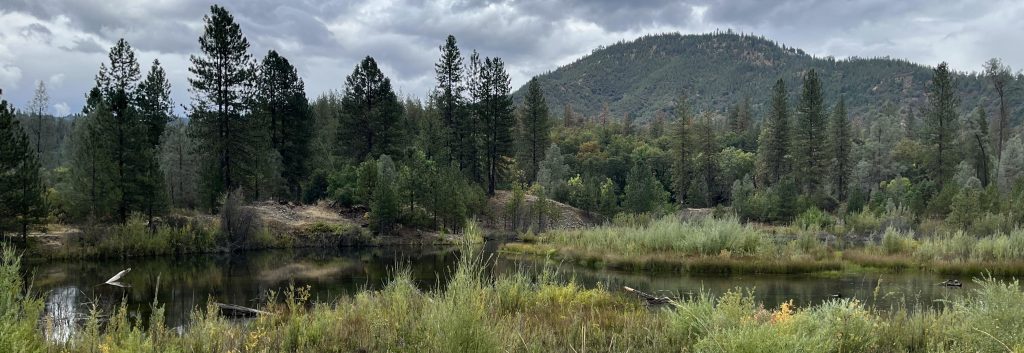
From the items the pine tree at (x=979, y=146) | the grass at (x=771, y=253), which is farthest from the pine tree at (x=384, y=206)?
the pine tree at (x=979, y=146)

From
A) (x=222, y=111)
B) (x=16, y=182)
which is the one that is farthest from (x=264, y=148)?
(x=16, y=182)

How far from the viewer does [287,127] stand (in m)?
46.0

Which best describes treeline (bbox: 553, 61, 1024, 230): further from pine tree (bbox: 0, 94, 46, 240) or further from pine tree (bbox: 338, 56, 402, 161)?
pine tree (bbox: 0, 94, 46, 240)

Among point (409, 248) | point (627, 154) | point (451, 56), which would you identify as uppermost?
point (451, 56)

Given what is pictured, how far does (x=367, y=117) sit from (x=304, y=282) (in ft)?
110

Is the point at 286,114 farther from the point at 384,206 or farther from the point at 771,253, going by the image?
the point at 771,253

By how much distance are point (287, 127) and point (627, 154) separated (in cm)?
4399

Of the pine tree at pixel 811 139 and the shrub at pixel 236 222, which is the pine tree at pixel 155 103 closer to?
the shrub at pixel 236 222

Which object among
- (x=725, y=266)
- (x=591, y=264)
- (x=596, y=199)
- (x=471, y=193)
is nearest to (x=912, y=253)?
(x=725, y=266)

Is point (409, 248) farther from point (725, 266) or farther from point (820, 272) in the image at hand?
point (820, 272)

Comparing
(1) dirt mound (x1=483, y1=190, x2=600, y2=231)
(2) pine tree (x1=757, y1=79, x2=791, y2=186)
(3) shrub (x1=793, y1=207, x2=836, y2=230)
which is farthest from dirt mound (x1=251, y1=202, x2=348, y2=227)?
(2) pine tree (x1=757, y1=79, x2=791, y2=186)

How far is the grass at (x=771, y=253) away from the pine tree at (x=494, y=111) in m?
29.5

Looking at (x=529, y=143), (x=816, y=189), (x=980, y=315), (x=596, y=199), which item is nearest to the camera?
(x=980, y=315)

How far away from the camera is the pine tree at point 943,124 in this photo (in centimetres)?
5259
